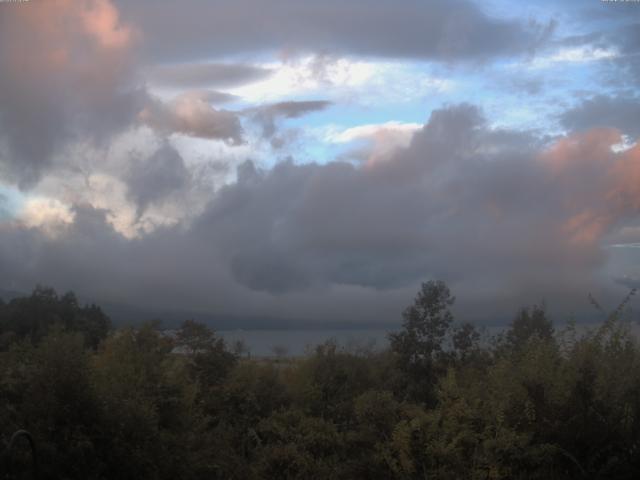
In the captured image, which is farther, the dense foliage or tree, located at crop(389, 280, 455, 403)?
tree, located at crop(389, 280, 455, 403)

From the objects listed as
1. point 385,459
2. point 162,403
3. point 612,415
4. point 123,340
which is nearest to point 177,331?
point 123,340

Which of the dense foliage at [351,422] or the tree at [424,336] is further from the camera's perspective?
the tree at [424,336]

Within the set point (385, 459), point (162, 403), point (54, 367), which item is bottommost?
point (385, 459)

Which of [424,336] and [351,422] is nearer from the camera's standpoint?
[351,422]

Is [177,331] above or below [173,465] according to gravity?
above

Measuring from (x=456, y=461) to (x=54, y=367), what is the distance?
8.72 meters

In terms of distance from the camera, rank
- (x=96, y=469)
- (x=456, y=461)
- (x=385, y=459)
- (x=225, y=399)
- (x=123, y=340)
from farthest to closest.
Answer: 1. (x=225, y=399)
2. (x=123, y=340)
3. (x=385, y=459)
4. (x=456, y=461)
5. (x=96, y=469)

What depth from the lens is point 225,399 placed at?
101ft

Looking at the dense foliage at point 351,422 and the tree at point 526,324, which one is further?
the tree at point 526,324

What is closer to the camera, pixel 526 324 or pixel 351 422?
pixel 351 422

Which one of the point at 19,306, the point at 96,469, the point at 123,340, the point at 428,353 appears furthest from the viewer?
the point at 19,306

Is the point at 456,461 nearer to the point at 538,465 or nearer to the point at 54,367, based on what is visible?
the point at 538,465

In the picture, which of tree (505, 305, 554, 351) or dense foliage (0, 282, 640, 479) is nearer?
dense foliage (0, 282, 640, 479)

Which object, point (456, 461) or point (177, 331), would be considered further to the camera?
point (177, 331)
